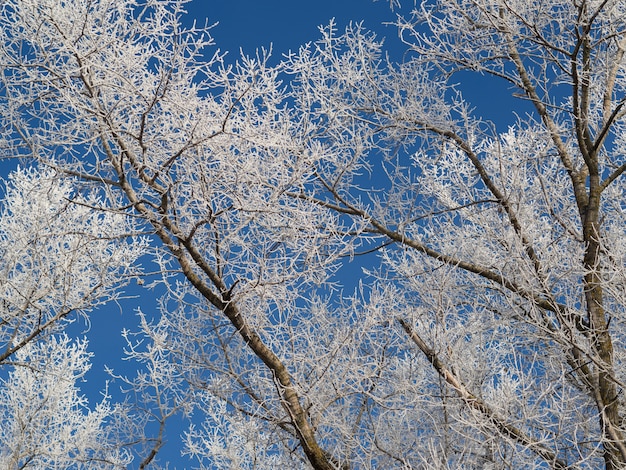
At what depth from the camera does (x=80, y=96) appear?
4309mm

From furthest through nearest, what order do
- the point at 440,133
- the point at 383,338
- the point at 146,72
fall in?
the point at 440,133 → the point at 383,338 → the point at 146,72

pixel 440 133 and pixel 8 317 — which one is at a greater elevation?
pixel 8 317

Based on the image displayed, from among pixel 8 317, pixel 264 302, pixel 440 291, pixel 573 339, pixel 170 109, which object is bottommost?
pixel 573 339

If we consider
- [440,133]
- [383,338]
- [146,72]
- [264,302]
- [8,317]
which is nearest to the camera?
[146,72]

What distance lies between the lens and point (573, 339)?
15.2 ft

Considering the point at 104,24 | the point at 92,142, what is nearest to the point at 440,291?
the point at 92,142

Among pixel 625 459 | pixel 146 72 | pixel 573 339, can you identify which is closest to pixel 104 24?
pixel 146 72

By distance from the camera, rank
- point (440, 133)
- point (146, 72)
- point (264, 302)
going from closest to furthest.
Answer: point (146, 72), point (264, 302), point (440, 133)

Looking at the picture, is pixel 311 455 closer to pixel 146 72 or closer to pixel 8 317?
pixel 146 72

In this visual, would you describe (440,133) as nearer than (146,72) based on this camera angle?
No

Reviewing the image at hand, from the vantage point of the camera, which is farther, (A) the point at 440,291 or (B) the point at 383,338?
(B) the point at 383,338

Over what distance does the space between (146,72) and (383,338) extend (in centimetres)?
268

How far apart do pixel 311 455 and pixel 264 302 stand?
1.08 meters

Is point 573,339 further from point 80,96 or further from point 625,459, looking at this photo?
point 80,96
